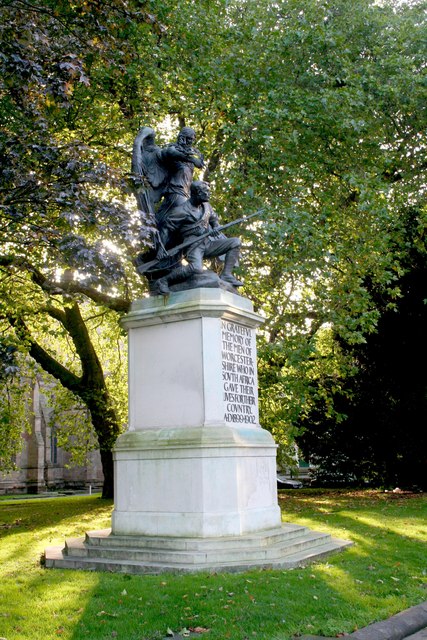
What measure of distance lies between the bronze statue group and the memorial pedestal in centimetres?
45

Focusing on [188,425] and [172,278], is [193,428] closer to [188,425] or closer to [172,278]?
[188,425]

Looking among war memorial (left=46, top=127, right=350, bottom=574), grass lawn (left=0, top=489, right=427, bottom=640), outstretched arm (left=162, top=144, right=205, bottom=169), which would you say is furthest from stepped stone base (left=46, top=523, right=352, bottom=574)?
outstretched arm (left=162, top=144, right=205, bottom=169)

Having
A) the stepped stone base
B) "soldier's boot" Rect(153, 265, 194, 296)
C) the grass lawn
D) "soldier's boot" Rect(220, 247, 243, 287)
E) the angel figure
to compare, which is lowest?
the grass lawn

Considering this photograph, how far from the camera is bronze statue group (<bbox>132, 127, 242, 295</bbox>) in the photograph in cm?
1009

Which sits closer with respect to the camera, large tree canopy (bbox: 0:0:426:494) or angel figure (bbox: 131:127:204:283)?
angel figure (bbox: 131:127:204:283)

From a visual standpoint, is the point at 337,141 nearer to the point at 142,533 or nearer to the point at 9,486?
the point at 142,533

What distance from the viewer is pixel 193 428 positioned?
9.02m

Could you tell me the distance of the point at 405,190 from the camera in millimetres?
19750

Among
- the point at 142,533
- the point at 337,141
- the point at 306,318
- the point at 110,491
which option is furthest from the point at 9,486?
the point at 142,533

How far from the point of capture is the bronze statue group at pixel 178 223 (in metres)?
10.1

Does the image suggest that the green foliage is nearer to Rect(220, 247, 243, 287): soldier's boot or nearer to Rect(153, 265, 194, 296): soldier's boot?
Rect(220, 247, 243, 287): soldier's boot

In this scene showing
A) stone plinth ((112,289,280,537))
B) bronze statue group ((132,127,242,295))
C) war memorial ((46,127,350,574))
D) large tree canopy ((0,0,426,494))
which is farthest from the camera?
large tree canopy ((0,0,426,494))

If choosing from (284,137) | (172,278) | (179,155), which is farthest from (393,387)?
(179,155)

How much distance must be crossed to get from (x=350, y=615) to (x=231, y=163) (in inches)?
574
